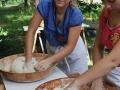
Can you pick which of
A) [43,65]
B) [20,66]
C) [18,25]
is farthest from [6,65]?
[18,25]

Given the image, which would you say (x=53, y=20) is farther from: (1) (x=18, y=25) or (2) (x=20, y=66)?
(1) (x=18, y=25)

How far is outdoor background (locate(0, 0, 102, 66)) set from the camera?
12.3ft

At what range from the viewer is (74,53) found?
6.02 feet

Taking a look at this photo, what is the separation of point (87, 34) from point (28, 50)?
3.69m

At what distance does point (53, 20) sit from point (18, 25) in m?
4.69

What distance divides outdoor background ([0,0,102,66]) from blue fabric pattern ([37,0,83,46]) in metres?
1.87

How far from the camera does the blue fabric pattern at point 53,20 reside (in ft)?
5.10

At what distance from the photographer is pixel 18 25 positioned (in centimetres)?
617

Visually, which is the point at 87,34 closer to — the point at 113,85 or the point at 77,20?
the point at 77,20

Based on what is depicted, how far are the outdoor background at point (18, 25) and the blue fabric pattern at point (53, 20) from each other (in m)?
1.87

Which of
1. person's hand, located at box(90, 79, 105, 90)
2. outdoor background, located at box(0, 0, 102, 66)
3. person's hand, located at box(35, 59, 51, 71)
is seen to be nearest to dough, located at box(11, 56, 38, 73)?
person's hand, located at box(35, 59, 51, 71)

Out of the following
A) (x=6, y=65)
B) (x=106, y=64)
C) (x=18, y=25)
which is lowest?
(x=18, y=25)

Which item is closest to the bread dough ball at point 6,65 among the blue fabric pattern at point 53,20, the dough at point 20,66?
the dough at point 20,66

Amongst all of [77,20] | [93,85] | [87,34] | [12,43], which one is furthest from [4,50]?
[93,85]
